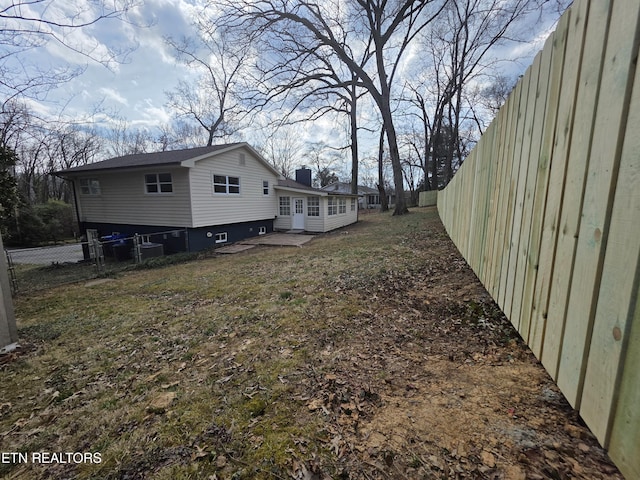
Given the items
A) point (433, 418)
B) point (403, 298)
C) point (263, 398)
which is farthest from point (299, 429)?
point (403, 298)

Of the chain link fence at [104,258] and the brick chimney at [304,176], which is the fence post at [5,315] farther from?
the brick chimney at [304,176]

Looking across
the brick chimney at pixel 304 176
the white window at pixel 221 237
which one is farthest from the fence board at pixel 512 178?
the brick chimney at pixel 304 176

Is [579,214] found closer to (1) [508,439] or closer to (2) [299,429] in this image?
(1) [508,439]

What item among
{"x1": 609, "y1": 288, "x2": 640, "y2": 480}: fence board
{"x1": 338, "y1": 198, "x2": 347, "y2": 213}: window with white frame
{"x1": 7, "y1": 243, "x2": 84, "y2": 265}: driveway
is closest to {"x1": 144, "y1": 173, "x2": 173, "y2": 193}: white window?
{"x1": 7, "y1": 243, "x2": 84, "y2": 265}: driveway

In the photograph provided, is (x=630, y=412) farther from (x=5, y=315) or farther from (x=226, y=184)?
(x=226, y=184)

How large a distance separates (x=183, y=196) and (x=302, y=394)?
10.7 meters

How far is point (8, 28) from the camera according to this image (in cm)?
487

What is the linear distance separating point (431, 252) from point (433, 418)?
502 cm

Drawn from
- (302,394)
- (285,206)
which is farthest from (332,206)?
(302,394)

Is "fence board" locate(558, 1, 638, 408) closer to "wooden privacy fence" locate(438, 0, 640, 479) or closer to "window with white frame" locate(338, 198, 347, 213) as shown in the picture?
"wooden privacy fence" locate(438, 0, 640, 479)

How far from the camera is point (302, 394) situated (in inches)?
87.4

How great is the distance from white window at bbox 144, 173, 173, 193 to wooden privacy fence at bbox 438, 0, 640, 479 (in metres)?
12.1

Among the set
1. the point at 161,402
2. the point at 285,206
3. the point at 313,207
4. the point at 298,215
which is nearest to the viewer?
the point at 161,402

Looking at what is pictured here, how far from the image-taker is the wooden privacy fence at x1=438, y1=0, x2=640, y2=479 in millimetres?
969
